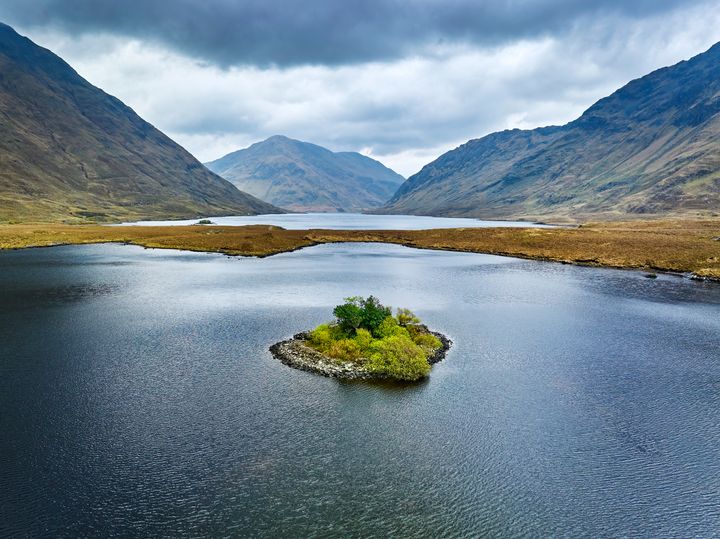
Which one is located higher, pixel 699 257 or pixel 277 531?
pixel 699 257

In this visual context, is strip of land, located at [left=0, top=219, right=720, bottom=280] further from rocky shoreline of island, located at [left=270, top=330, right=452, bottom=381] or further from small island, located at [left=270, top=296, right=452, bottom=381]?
rocky shoreline of island, located at [left=270, top=330, right=452, bottom=381]

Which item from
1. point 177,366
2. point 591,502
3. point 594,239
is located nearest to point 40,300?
point 177,366

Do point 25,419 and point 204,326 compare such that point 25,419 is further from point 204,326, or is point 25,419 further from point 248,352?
point 204,326

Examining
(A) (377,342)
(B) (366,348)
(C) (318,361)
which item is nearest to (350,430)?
(C) (318,361)

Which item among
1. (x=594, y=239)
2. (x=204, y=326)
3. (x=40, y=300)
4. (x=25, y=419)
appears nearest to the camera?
(x=25, y=419)

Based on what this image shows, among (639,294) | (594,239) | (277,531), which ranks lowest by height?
(277,531)

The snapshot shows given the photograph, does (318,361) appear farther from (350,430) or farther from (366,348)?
(350,430)

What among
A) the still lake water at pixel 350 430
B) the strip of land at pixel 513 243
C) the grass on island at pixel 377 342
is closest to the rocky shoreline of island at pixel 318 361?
the grass on island at pixel 377 342
